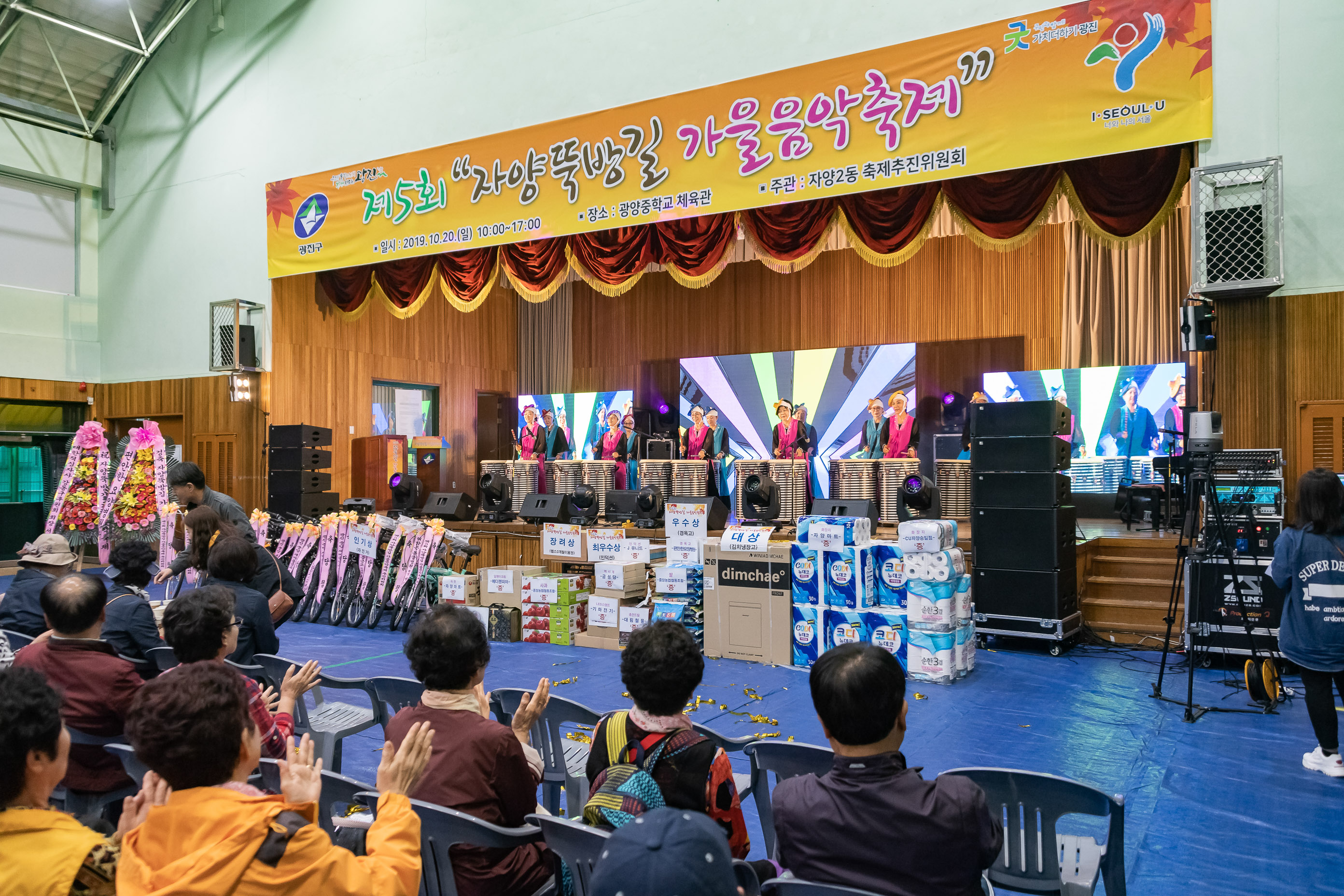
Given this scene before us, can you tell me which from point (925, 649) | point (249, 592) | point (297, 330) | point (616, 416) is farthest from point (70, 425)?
point (925, 649)

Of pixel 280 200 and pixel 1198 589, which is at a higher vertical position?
pixel 280 200

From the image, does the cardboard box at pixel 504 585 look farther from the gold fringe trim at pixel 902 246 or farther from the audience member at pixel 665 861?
the audience member at pixel 665 861

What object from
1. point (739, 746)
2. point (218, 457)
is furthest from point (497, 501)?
point (739, 746)

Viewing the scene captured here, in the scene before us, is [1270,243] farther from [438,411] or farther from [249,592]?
[438,411]

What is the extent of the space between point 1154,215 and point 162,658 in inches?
244

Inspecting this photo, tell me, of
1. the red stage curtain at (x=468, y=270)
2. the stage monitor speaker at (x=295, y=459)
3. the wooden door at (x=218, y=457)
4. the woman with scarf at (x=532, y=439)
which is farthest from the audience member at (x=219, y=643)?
the woman with scarf at (x=532, y=439)

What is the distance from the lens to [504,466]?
1248 centimetres

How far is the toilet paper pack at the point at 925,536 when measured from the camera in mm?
5426

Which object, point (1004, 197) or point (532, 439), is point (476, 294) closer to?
point (1004, 197)

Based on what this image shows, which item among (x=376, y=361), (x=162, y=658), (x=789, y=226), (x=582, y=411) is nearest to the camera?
(x=162, y=658)

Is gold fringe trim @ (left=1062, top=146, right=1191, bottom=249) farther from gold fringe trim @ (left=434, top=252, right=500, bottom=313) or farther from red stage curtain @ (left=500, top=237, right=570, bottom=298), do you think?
gold fringe trim @ (left=434, top=252, right=500, bottom=313)

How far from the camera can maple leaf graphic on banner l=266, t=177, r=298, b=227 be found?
32.7 ft

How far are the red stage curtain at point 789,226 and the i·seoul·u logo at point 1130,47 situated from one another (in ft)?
6.78

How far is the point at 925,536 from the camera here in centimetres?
545
